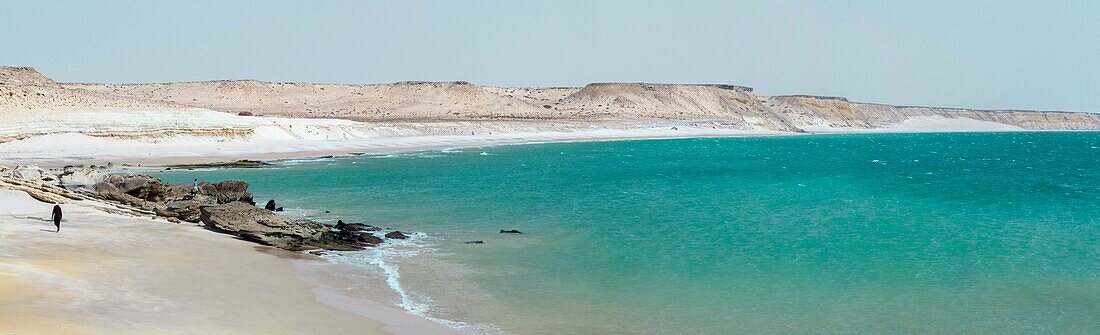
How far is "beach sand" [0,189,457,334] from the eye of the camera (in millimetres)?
11828

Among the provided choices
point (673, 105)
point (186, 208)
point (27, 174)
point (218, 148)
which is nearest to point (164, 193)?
point (186, 208)

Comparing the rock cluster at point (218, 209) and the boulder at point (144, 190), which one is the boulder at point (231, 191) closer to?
the rock cluster at point (218, 209)

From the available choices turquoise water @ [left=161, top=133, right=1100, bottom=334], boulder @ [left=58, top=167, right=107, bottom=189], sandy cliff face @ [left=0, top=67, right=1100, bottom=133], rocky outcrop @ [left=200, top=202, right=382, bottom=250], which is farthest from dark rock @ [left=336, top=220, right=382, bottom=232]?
sandy cliff face @ [left=0, top=67, right=1100, bottom=133]

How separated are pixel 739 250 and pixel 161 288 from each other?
41.3 ft

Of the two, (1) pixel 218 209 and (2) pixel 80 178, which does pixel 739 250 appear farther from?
(2) pixel 80 178

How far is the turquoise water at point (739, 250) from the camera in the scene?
15.0 m

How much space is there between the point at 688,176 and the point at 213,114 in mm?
45565

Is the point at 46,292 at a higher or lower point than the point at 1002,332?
higher

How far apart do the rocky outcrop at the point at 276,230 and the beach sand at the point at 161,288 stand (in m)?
0.72

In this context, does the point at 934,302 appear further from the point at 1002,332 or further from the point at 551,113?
the point at 551,113

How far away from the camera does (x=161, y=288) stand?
14.5 meters

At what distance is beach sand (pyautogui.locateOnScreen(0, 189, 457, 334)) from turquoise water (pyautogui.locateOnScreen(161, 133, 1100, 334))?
1825 millimetres

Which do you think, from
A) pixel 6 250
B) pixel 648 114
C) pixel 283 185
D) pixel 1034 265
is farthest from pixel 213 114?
pixel 648 114

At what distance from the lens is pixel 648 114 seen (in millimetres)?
155125
